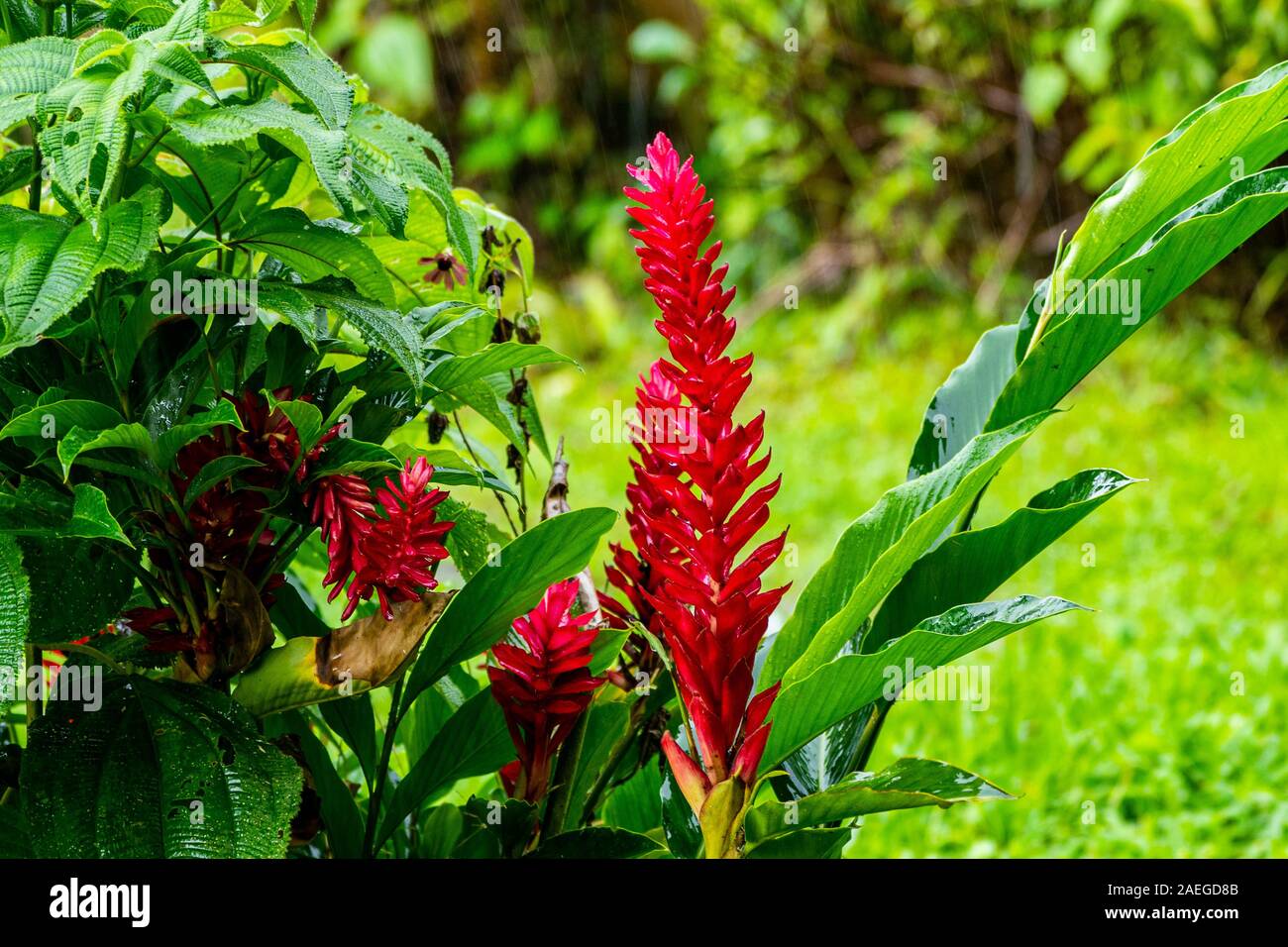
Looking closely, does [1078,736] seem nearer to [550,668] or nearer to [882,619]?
Result: [882,619]

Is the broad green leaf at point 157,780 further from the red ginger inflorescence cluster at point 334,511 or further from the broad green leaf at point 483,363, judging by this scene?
the broad green leaf at point 483,363

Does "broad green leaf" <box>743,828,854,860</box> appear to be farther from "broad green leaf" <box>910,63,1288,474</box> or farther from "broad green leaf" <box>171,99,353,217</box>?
"broad green leaf" <box>171,99,353,217</box>

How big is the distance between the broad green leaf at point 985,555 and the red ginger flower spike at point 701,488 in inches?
7.6

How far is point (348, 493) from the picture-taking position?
1.03 metres

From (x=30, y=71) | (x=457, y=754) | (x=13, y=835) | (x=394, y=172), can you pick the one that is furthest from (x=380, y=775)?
(x=30, y=71)

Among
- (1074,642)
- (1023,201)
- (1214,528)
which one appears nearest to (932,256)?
(1023,201)

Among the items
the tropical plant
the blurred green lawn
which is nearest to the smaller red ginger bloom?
the tropical plant

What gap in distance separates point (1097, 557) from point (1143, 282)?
99.4 inches

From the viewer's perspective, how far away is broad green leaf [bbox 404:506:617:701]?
3.56 feet

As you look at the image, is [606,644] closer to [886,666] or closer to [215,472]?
[886,666]

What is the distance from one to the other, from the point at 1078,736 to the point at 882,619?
1.38m

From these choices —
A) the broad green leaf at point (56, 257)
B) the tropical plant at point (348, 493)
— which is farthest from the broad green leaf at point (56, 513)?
the broad green leaf at point (56, 257)

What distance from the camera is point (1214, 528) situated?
11.7 ft

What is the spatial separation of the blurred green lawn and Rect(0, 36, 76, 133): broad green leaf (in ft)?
5.22
